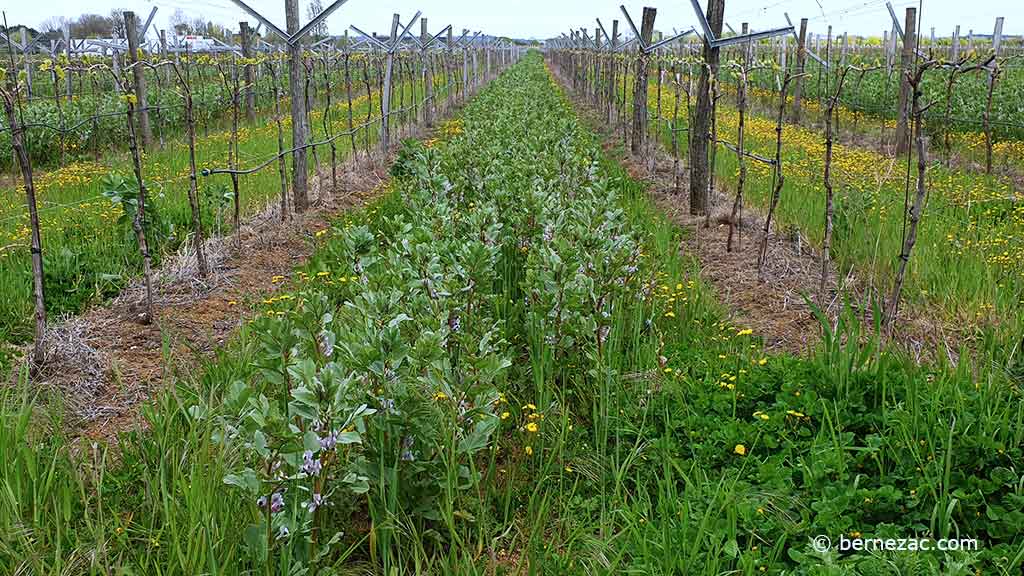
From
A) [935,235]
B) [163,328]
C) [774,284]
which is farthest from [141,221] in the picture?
[935,235]

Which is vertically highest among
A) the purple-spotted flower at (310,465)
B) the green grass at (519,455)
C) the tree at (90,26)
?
the tree at (90,26)

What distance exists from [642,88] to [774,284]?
7.25 meters

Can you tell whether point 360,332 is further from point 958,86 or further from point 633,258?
point 958,86

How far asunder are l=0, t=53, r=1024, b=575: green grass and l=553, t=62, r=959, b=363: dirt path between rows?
24.1 inches

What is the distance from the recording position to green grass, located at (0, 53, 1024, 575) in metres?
2.63

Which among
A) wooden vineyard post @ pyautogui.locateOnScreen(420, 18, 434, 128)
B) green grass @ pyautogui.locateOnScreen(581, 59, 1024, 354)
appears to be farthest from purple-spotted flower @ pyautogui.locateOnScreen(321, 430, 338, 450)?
wooden vineyard post @ pyautogui.locateOnScreen(420, 18, 434, 128)

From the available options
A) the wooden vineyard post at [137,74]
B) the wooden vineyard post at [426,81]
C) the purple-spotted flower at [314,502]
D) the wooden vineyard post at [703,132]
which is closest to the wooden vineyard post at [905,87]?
the wooden vineyard post at [703,132]

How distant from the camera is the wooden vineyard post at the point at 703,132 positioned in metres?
8.02

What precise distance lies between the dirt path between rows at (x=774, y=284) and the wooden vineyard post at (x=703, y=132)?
212mm

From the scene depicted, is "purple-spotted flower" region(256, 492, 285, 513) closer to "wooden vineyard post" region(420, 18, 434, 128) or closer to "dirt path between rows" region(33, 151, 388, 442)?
"dirt path between rows" region(33, 151, 388, 442)

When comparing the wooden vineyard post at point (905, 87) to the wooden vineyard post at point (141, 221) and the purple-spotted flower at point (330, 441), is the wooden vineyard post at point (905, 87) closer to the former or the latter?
the wooden vineyard post at point (141, 221)

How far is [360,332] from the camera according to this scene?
3.15m

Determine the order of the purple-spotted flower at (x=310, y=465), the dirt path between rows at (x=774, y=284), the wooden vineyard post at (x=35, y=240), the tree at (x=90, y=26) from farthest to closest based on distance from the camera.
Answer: the tree at (x=90, y=26), the dirt path between rows at (x=774, y=284), the wooden vineyard post at (x=35, y=240), the purple-spotted flower at (x=310, y=465)

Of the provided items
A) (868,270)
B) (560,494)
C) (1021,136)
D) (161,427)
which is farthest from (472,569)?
(1021,136)
